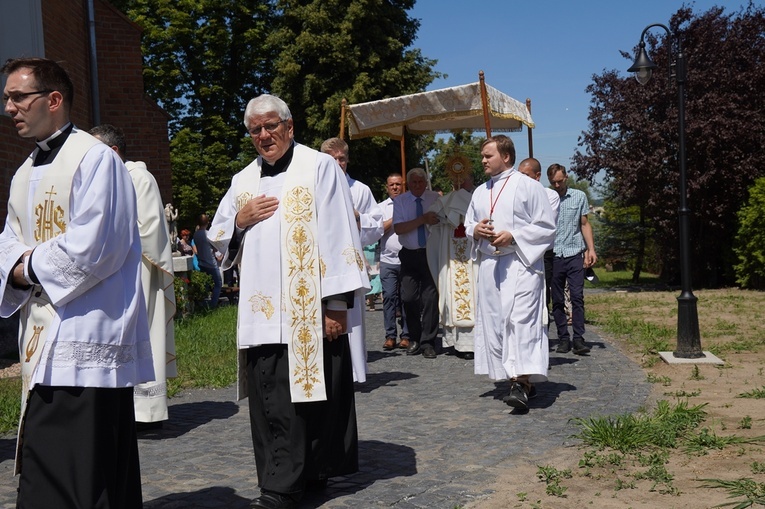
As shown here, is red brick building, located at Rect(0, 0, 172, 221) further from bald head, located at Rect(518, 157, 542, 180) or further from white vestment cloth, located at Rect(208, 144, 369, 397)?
white vestment cloth, located at Rect(208, 144, 369, 397)

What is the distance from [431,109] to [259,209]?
256 inches

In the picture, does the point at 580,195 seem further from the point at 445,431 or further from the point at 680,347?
the point at 445,431

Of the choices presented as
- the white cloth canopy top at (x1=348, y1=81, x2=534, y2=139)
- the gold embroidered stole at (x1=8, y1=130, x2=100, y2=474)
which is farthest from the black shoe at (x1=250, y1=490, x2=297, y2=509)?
the white cloth canopy top at (x1=348, y1=81, x2=534, y2=139)

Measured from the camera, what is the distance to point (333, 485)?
214 inches

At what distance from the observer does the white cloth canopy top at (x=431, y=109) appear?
10961mm

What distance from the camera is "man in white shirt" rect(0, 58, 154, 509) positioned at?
3.67 meters

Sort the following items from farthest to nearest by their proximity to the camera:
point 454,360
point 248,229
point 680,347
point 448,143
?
point 448,143, point 454,360, point 680,347, point 248,229

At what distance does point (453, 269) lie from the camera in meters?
11.3

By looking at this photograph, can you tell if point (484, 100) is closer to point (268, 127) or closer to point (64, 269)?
point (268, 127)

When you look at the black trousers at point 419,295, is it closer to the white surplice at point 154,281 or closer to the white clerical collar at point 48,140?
the white surplice at point 154,281

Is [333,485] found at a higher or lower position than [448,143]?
lower

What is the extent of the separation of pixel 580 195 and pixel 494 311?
3763mm

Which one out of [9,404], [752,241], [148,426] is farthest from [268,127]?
[752,241]

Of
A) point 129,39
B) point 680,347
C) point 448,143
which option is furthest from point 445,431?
point 448,143
